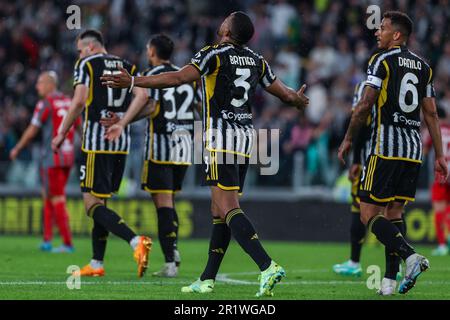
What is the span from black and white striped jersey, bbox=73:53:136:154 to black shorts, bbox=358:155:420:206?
302cm

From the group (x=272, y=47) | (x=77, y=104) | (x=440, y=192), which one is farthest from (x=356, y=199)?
(x=272, y=47)

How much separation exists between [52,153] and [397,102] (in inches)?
275

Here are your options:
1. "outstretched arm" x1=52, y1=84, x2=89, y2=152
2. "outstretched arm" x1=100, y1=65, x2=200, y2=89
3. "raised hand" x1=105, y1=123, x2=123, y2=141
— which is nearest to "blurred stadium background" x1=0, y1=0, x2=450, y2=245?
"outstretched arm" x1=52, y1=84, x2=89, y2=152

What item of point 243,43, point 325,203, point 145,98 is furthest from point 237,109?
point 325,203

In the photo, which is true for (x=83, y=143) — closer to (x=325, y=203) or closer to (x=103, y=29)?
(x=325, y=203)

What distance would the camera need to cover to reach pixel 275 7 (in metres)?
22.3

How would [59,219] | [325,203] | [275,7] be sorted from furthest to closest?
1. [275,7]
2. [325,203]
3. [59,219]

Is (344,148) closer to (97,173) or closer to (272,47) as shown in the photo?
(97,173)

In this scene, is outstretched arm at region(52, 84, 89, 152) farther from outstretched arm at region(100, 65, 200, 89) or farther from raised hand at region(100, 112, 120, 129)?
outstretched arm at region(100, 65, 200, 89)

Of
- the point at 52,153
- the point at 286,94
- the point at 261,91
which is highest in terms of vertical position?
the point at 261,91

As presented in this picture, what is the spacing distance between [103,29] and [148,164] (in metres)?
12.7

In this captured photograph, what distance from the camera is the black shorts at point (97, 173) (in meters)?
10.5

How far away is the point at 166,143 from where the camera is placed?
10.8 m

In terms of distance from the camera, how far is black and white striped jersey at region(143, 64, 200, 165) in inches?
424
